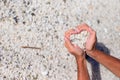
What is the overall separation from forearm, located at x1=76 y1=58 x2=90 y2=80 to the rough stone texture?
0.22 m

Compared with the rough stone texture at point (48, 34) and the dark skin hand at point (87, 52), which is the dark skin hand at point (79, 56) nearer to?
the dark skin hand at point (87, 52)

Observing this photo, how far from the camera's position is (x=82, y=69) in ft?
7.52

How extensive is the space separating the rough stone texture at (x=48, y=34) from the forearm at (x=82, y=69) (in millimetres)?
217

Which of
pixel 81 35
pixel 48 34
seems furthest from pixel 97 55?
pixel 48 34

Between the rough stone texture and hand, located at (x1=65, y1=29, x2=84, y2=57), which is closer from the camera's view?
hand, located at (x1=65, y1=29, x2=84, y2=57)

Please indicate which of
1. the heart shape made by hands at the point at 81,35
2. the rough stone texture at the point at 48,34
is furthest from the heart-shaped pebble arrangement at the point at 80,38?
the rough stone texture at the point at 48,34

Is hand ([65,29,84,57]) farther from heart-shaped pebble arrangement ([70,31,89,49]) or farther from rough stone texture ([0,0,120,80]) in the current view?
rough stone texture ([0,0,120,80])

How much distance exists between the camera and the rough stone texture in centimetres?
245

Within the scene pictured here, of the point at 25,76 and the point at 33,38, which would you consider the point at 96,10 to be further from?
A: the point at 25,76

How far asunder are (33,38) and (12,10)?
0.26 meters

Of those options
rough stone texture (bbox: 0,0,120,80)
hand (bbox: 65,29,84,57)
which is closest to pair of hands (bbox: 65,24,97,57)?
hand (bbox: 65,29,84,57)

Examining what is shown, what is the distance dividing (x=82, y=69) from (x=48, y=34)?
1.36 feet

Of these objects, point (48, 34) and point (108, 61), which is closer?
point (108, 61)

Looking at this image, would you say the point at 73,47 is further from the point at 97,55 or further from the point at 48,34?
the point at 48,34
